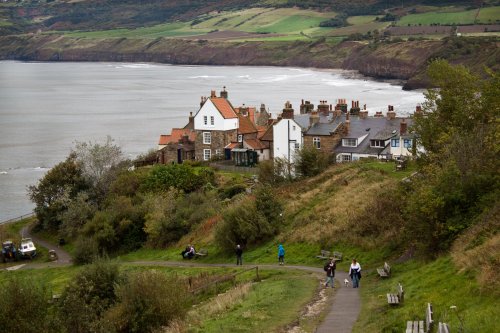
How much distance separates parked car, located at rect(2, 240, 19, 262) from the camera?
43.8 meters

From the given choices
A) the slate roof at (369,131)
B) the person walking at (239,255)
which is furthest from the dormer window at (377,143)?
the person walking at (239,255)

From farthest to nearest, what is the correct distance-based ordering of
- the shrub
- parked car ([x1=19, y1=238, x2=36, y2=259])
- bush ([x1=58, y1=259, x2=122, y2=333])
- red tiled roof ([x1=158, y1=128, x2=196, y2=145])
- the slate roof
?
1. red tiled roof ([x1=158, y1=128, x2=196, y2=145])
2. the slate roof
3. parked car ([x1=19, y1=238, x2=36, y2=259])
4. the shrub
5. bush ([x1=58, y1=259, x2=122, y2=333])

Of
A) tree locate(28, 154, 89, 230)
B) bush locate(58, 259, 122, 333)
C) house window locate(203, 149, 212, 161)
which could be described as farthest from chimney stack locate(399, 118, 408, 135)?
bush locate(58, 259, 122, 333)

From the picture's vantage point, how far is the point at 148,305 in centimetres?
2083

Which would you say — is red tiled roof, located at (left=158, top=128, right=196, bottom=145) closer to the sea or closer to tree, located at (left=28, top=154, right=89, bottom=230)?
the sea

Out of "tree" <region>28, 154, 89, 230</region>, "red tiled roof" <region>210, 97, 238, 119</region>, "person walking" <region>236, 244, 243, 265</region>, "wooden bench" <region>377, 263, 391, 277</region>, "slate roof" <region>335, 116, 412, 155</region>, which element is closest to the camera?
"wooden bench" <region>377, 263, 391, 277</region>

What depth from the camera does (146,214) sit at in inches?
1647

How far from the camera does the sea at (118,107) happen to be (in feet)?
271

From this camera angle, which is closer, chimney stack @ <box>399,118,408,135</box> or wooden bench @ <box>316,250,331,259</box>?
wooden bench @ <box>316,250,331,259</box>

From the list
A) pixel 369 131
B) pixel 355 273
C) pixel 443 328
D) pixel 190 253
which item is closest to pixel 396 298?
pixel 355 273

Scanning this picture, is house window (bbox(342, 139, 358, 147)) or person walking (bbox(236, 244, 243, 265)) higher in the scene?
house window (bbox(342, 139, 358, 147))

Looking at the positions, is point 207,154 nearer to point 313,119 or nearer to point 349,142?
point 313,119

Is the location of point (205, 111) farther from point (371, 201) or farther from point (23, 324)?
point (23, 324)

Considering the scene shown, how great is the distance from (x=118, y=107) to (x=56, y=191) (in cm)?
8553
